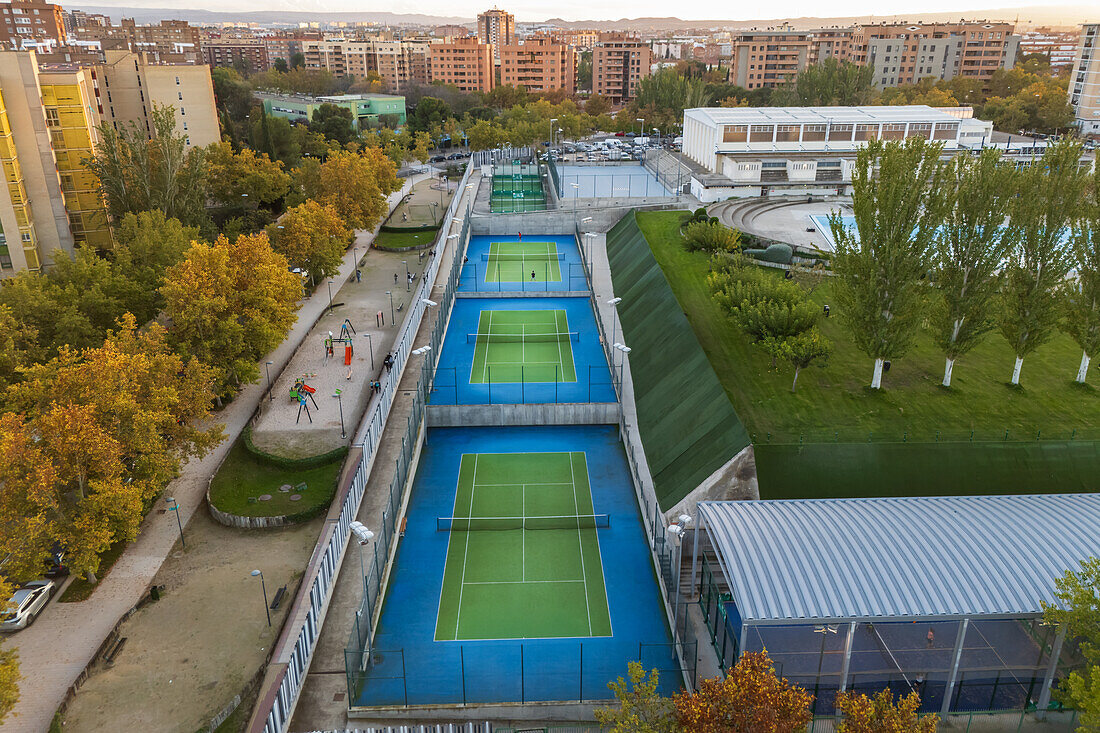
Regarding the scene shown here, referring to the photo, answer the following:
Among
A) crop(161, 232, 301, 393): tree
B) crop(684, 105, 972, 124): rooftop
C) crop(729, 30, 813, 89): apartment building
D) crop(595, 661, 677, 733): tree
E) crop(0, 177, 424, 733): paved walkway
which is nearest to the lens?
crop(595, 661, 677, 733): tree

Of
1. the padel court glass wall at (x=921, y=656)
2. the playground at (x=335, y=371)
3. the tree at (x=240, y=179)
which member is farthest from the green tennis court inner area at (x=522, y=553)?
the tree at (x=240, y=179)

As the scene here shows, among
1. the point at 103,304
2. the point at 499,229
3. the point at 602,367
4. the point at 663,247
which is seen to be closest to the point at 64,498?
the point at 103,304

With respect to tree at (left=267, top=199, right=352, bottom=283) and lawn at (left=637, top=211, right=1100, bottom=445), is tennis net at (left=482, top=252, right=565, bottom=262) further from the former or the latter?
lawn at (left=637, top=211, right=1100, bottom=445)

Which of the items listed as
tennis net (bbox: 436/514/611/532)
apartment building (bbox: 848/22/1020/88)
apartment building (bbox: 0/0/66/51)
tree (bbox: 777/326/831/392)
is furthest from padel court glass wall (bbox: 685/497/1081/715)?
apartment building (bbox: 0/0/66/51)

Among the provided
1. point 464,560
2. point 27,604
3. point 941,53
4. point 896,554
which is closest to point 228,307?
point 27,604

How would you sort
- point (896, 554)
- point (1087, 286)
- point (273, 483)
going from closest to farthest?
point (896, 554) → point (1087, 286) → point (273, 483)

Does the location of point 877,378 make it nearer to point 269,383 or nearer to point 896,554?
point 896,554
